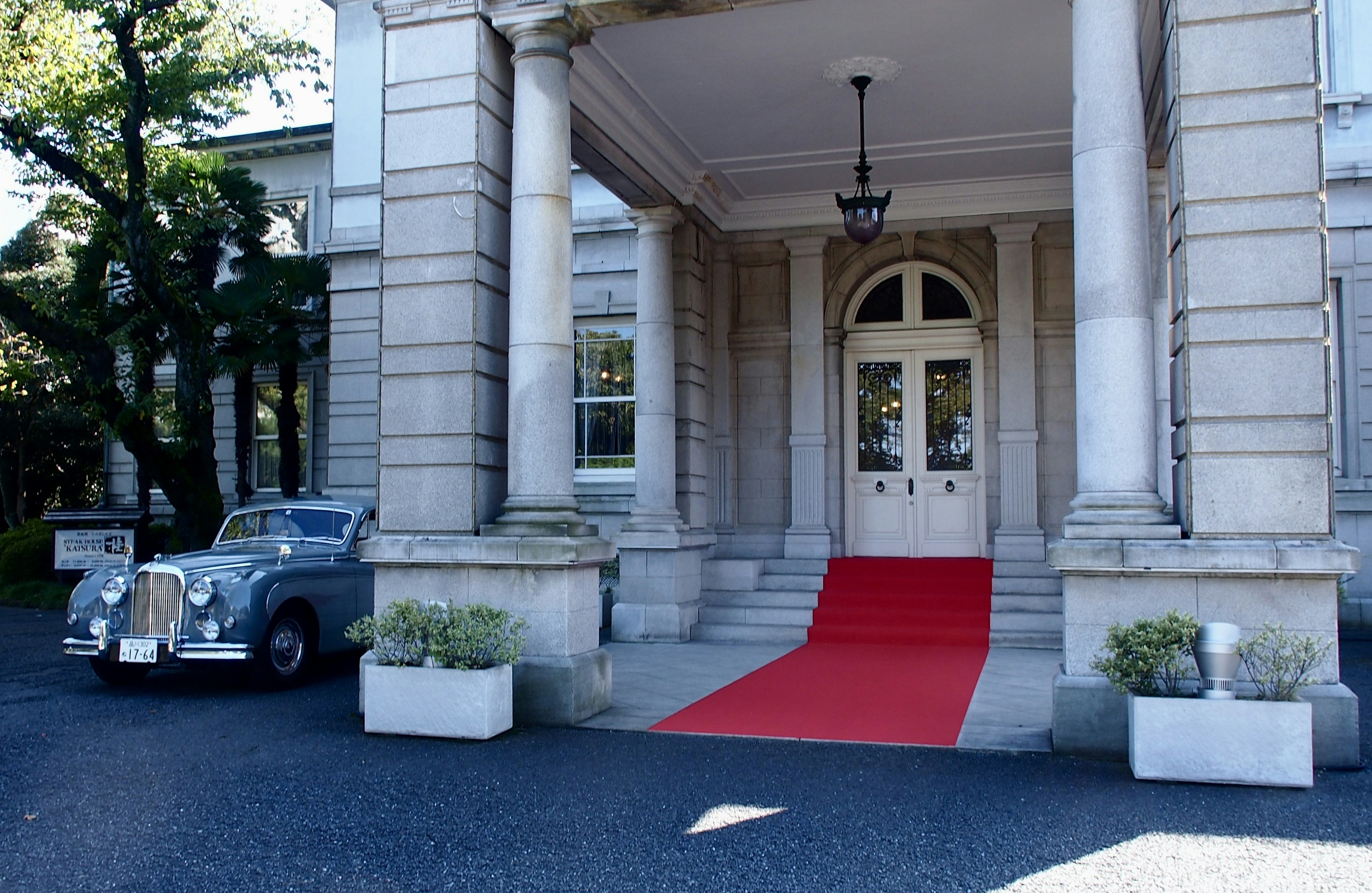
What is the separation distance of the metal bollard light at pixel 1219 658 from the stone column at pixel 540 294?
3.88 m

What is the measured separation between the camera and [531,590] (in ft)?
23.2

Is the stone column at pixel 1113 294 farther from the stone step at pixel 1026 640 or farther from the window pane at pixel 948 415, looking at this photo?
the window pane at pixel 948 415

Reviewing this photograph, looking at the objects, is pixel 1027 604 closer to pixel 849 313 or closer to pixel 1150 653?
pixel 849 313

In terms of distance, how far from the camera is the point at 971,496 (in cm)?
A: 1255

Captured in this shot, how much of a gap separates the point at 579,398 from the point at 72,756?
27.2 ft

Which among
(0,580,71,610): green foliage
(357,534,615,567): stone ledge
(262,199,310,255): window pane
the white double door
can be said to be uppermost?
(262,199,310,255): window pane

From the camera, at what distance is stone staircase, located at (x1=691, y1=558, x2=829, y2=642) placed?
11383 mm

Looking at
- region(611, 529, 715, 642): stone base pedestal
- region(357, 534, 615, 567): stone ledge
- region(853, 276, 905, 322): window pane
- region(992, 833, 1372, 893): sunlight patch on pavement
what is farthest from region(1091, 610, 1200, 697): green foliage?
region(853, 276, 905, 322): window pane

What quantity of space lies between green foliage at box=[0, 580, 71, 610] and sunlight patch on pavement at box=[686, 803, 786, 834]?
46.8 ft

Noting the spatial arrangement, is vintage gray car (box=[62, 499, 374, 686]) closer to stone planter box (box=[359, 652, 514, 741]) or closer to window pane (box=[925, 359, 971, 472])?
stone planter box (box=[359, 652, 514, 741])

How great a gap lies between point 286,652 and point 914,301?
813cm

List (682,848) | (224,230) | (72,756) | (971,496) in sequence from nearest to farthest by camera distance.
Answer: (682,848)
(72,756)
(971,496)
(224,230)

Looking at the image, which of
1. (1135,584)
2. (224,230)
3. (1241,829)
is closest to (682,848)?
(1241,829)

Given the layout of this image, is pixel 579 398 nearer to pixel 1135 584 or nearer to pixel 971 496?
pixel 971 496
